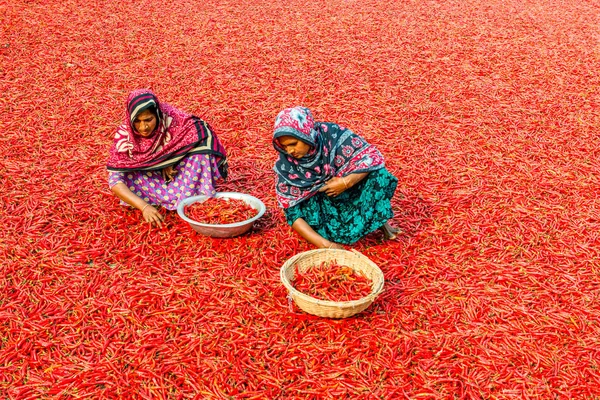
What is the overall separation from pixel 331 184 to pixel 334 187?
34mm

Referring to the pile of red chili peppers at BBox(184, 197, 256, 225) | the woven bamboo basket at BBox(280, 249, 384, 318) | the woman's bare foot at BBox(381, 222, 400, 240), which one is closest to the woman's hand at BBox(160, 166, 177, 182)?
the pile of red chili peppers at BBox(184, 197, 256, 225)

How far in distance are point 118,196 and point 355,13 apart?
26.6 ft

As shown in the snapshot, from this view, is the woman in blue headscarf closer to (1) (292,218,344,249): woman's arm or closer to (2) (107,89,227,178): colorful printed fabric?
(1) (292,218,344,249): woman's arm

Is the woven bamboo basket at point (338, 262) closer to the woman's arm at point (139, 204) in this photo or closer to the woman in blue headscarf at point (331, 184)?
the woman in blue headscarf at point (331, 184)

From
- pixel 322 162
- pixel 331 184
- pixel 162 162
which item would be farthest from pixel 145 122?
pixel 331 184

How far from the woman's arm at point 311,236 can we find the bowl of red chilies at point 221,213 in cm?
34

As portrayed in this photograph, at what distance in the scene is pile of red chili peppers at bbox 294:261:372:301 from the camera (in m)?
4.00

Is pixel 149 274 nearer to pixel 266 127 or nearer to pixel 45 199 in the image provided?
pixel 45 199

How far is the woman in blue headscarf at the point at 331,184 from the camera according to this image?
14.4 ft

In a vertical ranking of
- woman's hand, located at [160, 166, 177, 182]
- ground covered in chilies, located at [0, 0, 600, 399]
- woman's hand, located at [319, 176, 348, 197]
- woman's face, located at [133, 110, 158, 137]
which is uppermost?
woman's face, located at [133, 110, 158, 137]

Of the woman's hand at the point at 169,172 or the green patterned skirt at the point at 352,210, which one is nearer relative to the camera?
the green patterned skirt at the point at 352,210

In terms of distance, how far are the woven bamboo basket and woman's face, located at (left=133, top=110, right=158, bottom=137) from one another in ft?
5.82

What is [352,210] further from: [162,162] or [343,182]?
[162,162]

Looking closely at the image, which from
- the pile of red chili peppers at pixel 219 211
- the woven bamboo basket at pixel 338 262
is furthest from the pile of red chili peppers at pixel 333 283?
the pile of red chili peppers at pixel 219 211
